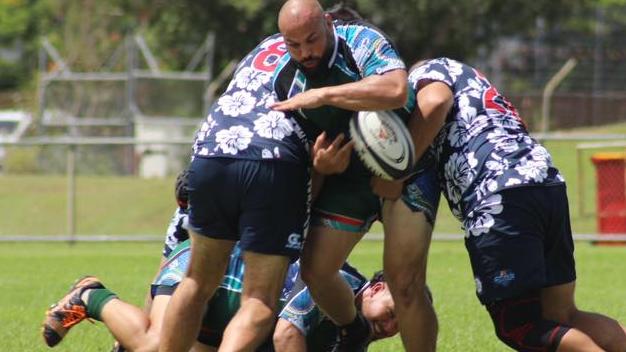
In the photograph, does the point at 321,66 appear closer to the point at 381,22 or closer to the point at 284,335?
the point at 284,335

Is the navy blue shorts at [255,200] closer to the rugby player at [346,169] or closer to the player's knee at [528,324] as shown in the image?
the rugby player at [346,169]

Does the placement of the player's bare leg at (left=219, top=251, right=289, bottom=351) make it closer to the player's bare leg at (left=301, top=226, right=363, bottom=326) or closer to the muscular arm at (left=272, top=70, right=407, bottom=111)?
the player's bare leg at (left=301, top=226, right=363, bottom=326)

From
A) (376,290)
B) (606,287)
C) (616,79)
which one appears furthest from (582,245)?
(616,79)

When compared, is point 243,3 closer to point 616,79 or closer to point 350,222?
point 616,79

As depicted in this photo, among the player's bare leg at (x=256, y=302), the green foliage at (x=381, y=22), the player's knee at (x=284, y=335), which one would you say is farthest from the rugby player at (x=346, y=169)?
the green foliage at (x=381, y=22)

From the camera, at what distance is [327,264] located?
22.0ft

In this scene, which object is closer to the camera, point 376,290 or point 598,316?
point 598,316

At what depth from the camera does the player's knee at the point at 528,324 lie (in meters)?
6.48

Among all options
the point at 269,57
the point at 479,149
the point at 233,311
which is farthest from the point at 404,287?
the point at 269,57

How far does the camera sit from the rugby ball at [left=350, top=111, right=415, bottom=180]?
632 cm

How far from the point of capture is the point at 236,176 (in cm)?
631

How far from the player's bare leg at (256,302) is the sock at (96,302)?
128cm

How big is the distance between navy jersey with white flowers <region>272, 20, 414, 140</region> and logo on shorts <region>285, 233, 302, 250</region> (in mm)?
490

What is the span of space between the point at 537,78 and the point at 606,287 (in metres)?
22.9
